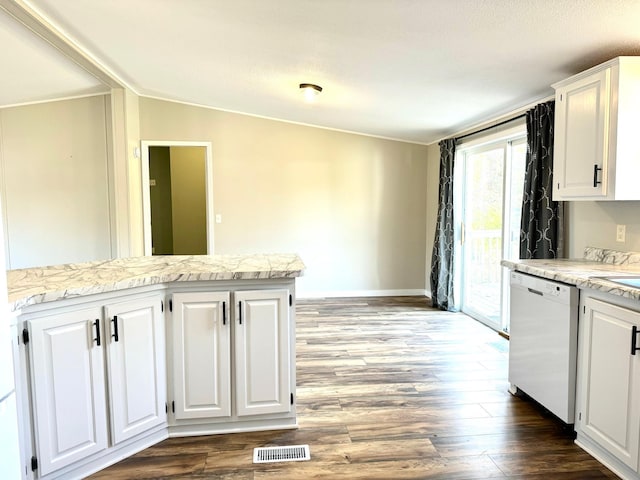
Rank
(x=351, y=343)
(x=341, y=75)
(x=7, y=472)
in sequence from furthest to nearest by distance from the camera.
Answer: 1. (x=351, y=343)
2. (x=341, y=75)
3. (x=7, y=472)

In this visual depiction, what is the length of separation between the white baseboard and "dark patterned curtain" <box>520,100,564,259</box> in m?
2.57

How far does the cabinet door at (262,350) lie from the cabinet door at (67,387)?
0.70 m

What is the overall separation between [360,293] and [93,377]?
4.18 meters

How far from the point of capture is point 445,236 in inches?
198

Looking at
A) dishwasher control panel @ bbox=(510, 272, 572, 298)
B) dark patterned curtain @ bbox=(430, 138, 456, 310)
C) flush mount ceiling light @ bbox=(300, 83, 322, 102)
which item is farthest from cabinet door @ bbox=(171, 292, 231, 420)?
dark patterned curtain @ bbox=(430, 138, 456, 310)

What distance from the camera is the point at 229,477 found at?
199cm

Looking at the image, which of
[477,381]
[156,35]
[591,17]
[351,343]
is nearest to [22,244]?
[156,35]

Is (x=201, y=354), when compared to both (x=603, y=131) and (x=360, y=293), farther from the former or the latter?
(x=360, y=293)

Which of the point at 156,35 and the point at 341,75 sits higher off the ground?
the point at 156,35

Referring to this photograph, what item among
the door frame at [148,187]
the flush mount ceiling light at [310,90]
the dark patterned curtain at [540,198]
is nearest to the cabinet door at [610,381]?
the dark patterned curtain at [540,198]

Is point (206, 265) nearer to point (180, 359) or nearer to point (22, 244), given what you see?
point (180, 359)

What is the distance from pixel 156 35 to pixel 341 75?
1472 mm

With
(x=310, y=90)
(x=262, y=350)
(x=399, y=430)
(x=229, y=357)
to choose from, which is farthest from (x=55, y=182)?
(x=399, y=430)

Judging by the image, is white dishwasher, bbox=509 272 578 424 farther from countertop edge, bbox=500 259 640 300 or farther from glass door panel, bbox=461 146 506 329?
glass door panel, bbox=461 146 506 329
